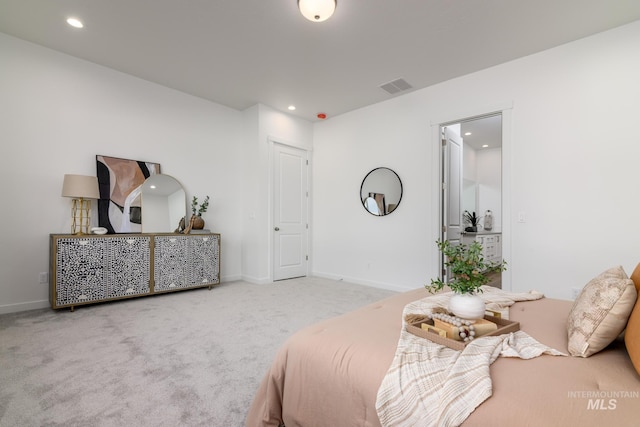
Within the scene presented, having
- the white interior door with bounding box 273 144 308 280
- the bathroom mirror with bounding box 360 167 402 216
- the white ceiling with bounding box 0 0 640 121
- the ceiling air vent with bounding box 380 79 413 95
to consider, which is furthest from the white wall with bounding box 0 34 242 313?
the ceiling air vent with bounding box 380 79 413 95

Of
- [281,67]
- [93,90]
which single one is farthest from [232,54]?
[93,90]

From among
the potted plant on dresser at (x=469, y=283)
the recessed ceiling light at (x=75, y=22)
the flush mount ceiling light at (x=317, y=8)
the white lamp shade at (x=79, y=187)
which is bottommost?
the potted plant on dresser at (x=469, y=283)

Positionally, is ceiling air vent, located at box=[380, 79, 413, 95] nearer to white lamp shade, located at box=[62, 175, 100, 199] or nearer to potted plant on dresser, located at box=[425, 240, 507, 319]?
potted plant on dresser, located at box=[425, 240, 507, 319]

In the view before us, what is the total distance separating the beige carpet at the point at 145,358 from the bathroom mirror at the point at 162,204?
1.01 meters

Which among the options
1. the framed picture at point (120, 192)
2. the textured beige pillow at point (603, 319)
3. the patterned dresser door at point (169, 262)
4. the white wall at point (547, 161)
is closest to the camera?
the textured beige pillow at point (603, 319)

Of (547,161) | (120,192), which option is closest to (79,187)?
(120,192)

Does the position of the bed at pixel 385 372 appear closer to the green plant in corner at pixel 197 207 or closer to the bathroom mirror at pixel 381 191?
the bathroom mirror at pixel 381 191

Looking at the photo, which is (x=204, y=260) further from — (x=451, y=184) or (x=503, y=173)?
(x=503, y=173)

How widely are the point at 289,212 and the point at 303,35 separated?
2854 millimetres

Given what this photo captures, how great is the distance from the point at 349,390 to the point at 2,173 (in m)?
4.17

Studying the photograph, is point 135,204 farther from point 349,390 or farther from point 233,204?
point 349,390

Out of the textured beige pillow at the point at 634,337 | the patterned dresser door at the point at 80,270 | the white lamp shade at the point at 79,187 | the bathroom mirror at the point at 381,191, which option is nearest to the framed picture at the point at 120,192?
the white lamp shade at the point at 79,187

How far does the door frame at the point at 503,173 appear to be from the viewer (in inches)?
137

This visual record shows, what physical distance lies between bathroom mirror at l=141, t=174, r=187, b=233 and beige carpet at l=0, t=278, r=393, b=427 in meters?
1.01
